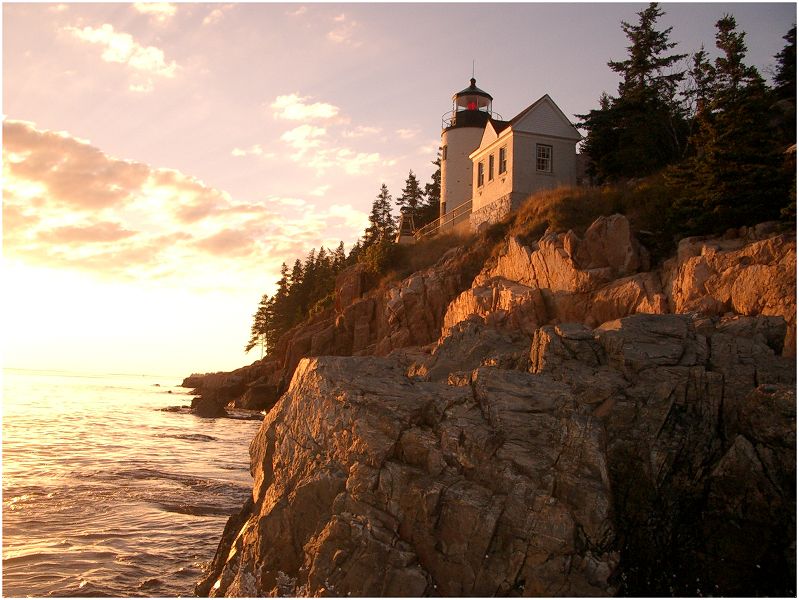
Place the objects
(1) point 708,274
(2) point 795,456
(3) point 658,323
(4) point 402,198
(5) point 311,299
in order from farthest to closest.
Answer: (4) point 402,198 → (5) point 311,299 → (1) point 708,274 → (3) point 658,323 → (2) point 795,456

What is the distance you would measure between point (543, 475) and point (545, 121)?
3077cm

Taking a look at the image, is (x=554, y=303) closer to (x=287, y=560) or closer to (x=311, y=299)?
(x=287, y=560)

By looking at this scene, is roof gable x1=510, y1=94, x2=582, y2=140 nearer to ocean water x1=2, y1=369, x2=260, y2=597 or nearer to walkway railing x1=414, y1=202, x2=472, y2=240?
walkway railing x1=414, y1=202, x2=472, y2=240

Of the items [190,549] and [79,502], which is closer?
[190,549]

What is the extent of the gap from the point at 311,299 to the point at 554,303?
43.0 meters

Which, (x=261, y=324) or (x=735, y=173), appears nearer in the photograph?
(x=735, y=173)

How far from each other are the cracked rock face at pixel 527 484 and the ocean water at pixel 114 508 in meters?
1.83

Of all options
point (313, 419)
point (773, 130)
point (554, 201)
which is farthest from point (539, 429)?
point (554, 201)

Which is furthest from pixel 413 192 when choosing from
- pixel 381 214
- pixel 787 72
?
pixel 787 72

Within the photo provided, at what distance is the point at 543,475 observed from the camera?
29.2ft

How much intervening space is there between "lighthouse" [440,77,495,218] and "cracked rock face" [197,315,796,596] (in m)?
34.8

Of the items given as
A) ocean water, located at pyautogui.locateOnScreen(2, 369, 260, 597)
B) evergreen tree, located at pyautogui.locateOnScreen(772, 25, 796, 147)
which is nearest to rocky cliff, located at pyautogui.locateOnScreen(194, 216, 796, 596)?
ocean water, located at pyautogui.locateOnScreen(2, 369, 260, 597)

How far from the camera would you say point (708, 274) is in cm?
1753

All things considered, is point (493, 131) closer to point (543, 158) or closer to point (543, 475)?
point (543, 158)
